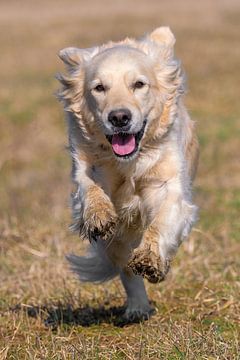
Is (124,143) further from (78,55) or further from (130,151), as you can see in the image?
(78,55)

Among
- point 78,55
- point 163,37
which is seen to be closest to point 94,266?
point 78,55

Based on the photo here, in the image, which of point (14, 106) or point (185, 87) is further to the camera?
point (14, 106)

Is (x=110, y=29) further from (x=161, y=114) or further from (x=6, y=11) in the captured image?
(x=161, y=114)

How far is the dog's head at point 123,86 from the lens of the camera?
17.4ft

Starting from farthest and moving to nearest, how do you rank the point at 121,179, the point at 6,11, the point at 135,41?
the point at 6,11 < the point at 135,41 < the point at 121,179

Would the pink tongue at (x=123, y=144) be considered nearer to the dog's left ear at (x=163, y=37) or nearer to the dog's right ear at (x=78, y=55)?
the dog's right ear at (x=78, y=55)

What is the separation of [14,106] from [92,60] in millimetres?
11386

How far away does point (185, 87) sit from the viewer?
20.1ft

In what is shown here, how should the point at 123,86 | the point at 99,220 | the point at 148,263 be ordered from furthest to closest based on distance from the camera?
the point at 123,86
the point at 99,220
the point at 148,263

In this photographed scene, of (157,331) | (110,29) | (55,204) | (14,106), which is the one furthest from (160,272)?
(110,29)

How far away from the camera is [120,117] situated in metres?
5.19

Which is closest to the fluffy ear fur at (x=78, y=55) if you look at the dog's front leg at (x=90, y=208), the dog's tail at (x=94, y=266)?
the dog's front leg at (x=90, y=208)

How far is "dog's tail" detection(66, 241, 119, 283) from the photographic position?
6.22 m

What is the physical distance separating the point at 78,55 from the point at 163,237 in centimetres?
157
